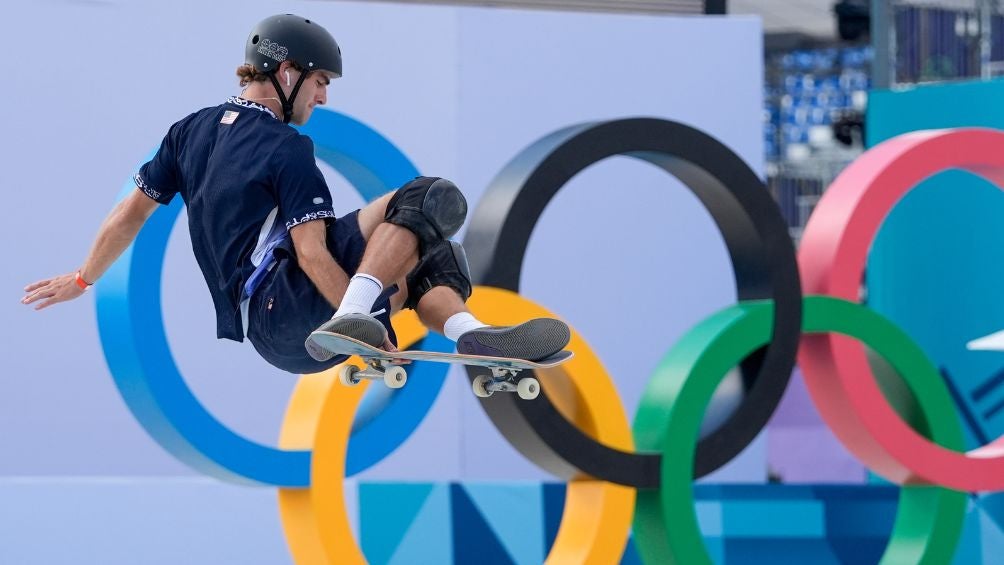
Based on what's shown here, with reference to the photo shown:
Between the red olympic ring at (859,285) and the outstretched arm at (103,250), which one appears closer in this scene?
the outstretched arm at (103,250)

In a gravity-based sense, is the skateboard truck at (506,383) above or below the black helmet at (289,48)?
below

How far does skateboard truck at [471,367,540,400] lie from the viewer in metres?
5.07

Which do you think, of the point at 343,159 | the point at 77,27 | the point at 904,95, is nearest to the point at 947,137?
the point at 904,95

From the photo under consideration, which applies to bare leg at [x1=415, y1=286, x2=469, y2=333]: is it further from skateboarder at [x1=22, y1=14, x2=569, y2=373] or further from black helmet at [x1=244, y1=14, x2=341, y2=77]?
black helmet at [x1=244, y1=14, x2=341, y2=77]

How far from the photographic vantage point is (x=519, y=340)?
4.85m

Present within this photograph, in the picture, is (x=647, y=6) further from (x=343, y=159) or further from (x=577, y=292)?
(x=343, y=159)

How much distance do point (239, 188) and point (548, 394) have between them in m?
2.85

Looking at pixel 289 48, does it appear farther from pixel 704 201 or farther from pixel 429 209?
pixel 704 201

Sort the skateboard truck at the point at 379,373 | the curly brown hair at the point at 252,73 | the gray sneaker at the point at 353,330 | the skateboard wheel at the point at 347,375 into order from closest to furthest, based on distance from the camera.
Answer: the gray sneaker at the point at 353,330
the skateboard truck at the point at 379,373
the curly brown hair at the point at 252,73
the skateboard wheel at the point at 347,375

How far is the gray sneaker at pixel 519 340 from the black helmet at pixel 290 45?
97 centimetres

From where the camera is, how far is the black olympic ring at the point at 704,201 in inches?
272

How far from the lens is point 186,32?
9.49 meters

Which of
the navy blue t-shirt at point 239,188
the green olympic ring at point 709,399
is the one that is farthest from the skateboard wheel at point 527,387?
the green olympic ring at point 709,399

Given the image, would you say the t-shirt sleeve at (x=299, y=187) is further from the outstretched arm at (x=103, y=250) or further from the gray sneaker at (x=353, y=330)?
the outstretched arm at (x=103, y=250)
